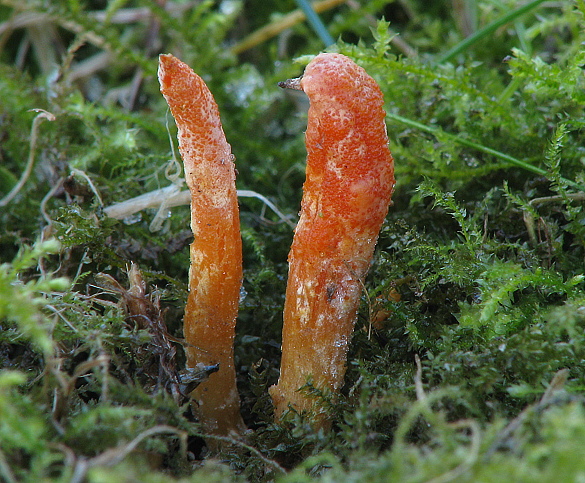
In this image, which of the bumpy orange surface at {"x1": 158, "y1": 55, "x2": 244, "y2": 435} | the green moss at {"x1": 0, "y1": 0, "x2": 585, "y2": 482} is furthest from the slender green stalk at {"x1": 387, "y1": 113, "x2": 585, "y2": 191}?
the bumpy orange surface at {"x1": 158, "y1": 55, "x2": 244, "y2": 435}

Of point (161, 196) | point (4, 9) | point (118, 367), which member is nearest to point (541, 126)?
point (161, 196)

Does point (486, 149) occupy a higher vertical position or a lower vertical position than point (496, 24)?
lower

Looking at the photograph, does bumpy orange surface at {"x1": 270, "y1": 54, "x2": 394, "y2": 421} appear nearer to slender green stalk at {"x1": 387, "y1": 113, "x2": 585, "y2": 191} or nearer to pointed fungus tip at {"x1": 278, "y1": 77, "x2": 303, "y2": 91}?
pointed fungus tip at {"x1": 278, "y1": 77, "x2": 303, "y2": 91}

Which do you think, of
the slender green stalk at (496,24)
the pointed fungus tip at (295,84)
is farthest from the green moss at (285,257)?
the pointed fungus tip at (295,84)

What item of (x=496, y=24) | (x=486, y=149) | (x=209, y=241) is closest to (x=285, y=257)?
(x=209, y=241)

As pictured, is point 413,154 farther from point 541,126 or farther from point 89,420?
point 89,420

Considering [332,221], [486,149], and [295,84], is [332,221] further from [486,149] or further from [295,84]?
[486,149]
